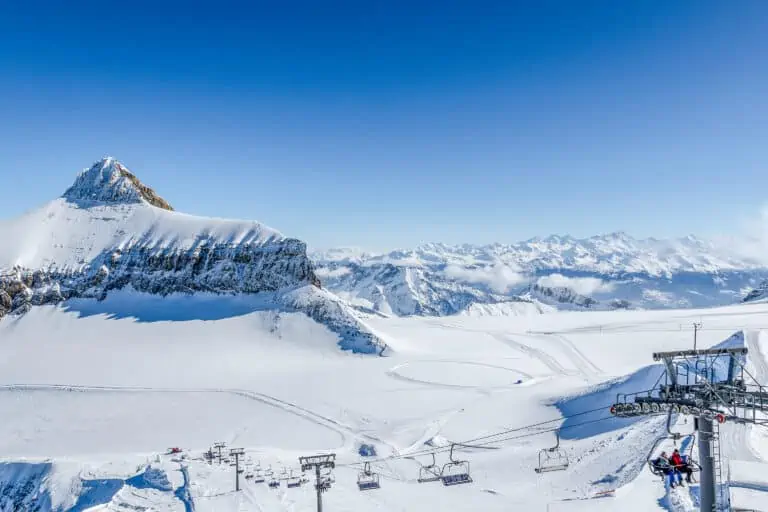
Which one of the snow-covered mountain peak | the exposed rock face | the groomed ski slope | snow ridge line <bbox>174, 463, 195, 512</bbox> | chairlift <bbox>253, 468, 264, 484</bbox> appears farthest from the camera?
the snow-covered mountain peak

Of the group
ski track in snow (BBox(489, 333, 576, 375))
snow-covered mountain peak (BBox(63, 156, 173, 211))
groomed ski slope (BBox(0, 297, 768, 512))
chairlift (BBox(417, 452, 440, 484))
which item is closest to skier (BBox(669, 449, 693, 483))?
chairlift (BBox(417, 452, 440, 484))

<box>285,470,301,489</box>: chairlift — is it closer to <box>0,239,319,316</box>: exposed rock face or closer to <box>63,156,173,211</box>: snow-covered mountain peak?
<box>0,239,319,316</box>: exposed rock face

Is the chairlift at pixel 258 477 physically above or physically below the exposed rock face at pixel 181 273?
below

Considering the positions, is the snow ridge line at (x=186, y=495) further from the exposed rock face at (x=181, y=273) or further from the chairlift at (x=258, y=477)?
the exposed rock face at (x=181, y=273)

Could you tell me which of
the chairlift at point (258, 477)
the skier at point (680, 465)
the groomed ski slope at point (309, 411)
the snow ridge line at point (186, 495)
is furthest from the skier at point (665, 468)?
the chairlift at point (258, 477)

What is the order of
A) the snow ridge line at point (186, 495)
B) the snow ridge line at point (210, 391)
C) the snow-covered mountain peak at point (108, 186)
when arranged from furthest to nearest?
the snow-covered mountain peak at point (108, 186)
the snow ridge line at point (210, 391)
the snow ridge line at point (186, 495)

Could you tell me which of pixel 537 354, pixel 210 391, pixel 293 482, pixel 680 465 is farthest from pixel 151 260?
pixel 680 465

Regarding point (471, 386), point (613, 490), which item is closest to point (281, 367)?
point (471, 386)
